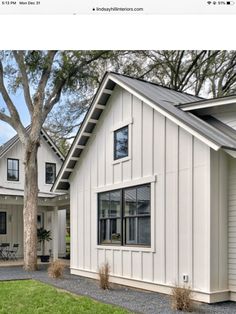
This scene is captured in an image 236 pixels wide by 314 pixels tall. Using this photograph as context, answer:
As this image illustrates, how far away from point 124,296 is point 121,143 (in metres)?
3.71

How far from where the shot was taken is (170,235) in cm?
802

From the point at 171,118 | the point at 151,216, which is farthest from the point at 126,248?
the point at 171,118

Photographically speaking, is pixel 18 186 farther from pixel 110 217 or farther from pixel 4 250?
pixel 110 217

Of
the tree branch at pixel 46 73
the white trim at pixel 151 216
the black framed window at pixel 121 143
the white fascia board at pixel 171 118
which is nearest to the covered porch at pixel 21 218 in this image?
the tree branch at pixel 46 73

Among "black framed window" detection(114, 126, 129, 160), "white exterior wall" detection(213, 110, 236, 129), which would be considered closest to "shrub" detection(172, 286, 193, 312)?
"white exterior wall" detection(213, 110, 236, 129)

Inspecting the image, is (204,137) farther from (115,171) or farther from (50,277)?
(50,277)

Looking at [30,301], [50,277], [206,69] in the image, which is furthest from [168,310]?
[206,69]

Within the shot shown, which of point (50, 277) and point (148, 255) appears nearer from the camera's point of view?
point (148, 255)

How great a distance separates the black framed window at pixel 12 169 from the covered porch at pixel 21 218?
102 cm

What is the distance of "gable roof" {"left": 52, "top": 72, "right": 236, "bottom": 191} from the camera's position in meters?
7.29

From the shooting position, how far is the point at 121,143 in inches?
395

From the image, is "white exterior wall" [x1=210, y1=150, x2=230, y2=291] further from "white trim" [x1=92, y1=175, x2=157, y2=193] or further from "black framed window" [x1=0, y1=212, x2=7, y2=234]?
"black framed window" [x1=0, y1=212, x2=7, y2=234]

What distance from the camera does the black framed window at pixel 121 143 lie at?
9809 millimetres
